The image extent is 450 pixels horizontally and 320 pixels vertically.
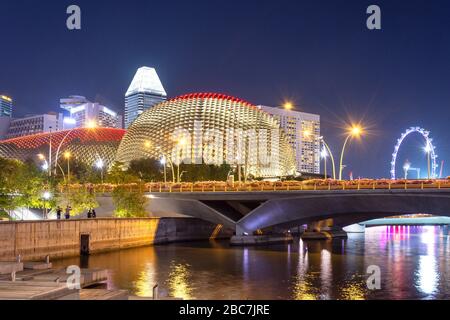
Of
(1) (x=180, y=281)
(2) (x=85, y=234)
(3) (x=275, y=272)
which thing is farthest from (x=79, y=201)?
(1) (x=180, y=281)

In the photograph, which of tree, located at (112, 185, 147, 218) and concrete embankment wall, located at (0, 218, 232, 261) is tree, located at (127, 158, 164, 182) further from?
tree, located at (112, 185, 147, 218)

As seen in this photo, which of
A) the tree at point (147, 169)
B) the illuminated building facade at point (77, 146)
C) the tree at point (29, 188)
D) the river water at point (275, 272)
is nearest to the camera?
the river water at point (275, 272)

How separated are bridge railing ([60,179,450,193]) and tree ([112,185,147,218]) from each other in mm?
2374

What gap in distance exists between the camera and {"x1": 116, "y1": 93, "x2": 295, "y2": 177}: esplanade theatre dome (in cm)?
13250

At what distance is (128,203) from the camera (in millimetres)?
69250

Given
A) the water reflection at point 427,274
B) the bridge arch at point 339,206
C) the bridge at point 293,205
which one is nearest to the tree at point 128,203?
the bridge at point 293,205

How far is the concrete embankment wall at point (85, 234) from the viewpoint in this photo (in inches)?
1596

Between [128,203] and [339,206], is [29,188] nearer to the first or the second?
[128,203]

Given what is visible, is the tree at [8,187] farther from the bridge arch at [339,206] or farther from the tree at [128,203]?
the bridge arch at [339,206]

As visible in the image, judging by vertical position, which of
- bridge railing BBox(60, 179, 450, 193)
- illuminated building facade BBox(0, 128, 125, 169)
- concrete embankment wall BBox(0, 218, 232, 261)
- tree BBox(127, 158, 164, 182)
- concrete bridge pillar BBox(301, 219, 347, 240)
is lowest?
concrete bridge pillar BBox(301, 219, 347, 240)

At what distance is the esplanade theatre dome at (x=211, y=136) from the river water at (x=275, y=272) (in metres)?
72.5

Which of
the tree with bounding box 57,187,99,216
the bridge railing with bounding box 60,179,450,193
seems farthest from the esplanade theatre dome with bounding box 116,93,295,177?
the tree with bounding box 57,187,99,216

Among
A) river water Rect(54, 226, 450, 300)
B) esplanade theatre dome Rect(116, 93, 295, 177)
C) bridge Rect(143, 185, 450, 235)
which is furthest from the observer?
esplanade theatre dome Rect(116, 93, 295, 177)
